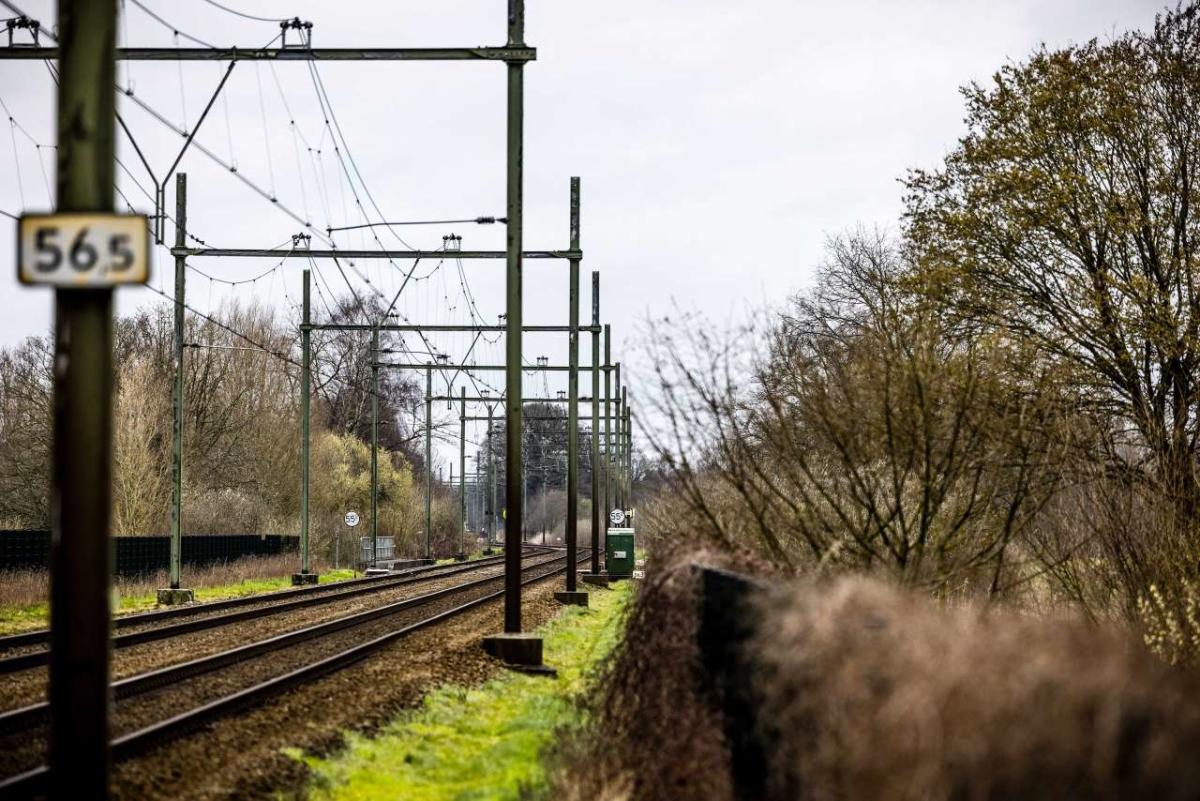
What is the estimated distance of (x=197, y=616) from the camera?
78.8 ft

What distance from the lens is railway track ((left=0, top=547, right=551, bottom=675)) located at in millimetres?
16425

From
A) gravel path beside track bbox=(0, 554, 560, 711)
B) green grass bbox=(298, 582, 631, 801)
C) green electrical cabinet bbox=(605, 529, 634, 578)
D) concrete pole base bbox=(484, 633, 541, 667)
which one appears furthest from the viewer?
green electrical cabinet bbox=(605, 529, 634, 578)

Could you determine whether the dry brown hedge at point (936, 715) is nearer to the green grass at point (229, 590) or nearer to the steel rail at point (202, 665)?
the steel rail at point (202, 665)

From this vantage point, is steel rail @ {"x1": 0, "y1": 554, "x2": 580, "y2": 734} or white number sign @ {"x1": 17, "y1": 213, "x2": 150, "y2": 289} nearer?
white number sign @ {"x1": 17, "y1": 213, "x2": 150, "y2": 289}

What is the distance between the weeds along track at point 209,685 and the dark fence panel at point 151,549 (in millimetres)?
11712

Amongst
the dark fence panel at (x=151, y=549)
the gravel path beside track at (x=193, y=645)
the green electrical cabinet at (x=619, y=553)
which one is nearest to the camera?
the gravel path beside track at (x=193, y=645)

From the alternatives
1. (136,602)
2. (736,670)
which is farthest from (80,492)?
(136,602)

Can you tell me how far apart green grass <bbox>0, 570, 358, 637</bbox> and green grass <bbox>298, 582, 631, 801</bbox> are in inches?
380

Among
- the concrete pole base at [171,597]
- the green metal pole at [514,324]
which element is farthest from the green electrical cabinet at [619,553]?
the green metal pole at [514,324]

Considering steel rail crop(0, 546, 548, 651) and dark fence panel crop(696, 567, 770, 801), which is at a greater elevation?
dark fence panel crop(696, 567, 770, 801)

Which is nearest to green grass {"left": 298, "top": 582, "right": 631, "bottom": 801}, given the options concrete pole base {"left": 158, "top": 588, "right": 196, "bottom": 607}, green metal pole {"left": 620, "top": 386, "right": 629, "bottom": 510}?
concrete pole base {"left": 158, "top": 588, "right": 196, "bottom": 607}

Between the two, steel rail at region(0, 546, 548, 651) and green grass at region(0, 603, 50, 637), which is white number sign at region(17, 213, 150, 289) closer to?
steel rail at region(0, 546, 548, 651)

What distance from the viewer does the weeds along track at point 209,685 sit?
9.60 meters

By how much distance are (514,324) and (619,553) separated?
27.0 metres
